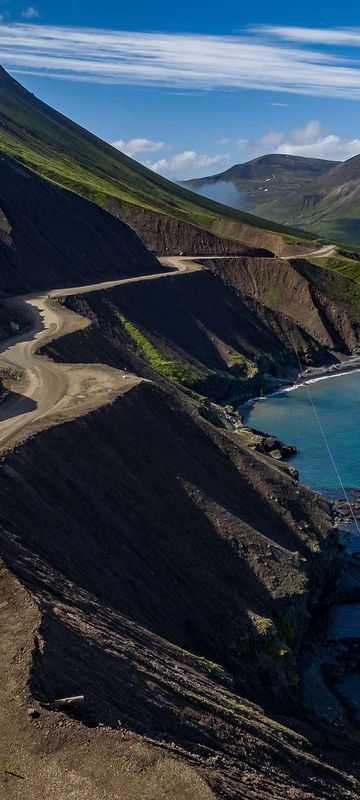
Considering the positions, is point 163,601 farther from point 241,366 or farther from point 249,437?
point 241,366

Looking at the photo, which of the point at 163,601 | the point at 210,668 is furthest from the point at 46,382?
the point at 210,668

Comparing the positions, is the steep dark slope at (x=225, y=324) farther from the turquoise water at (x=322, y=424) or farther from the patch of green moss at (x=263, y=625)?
the patch of green moss at (x=263, y=625)

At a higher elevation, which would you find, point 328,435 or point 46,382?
point 46,382

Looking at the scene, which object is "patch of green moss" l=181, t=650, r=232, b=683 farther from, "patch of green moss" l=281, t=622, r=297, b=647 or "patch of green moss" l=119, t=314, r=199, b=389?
"patch of green moss" l=119, t=314, r=199, b=389

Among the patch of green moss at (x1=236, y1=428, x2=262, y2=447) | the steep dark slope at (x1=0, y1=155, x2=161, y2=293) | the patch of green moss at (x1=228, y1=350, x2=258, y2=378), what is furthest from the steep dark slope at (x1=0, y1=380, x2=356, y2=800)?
the patch of green moss at (x1=228, y1=350, x2=258, y2=378)

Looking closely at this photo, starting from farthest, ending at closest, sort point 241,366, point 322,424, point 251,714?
point 241,366, point 322,424, point 251,714

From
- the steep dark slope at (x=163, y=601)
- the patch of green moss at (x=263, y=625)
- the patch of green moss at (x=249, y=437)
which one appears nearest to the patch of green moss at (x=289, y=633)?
the steep dark slope at (x=163, y=601)
